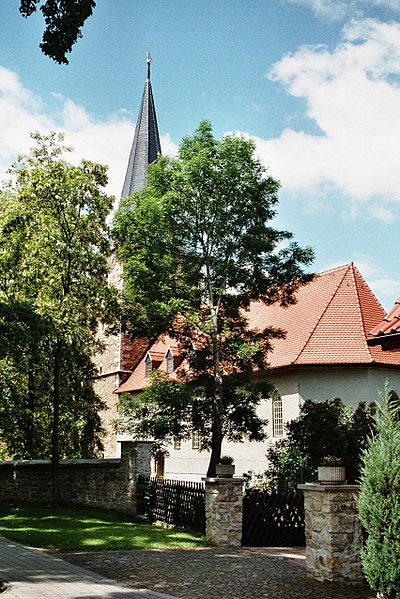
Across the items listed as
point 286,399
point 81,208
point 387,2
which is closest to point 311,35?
point 387,2

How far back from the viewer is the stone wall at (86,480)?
18547 mm

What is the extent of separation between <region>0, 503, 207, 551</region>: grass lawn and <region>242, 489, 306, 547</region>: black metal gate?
1.08 metres

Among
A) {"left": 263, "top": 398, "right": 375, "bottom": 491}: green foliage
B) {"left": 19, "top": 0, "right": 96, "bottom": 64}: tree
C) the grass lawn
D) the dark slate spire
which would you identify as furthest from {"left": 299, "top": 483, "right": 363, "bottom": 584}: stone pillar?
the dark slate spire

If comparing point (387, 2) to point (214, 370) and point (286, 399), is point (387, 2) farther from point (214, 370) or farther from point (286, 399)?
A: point (286, 399)

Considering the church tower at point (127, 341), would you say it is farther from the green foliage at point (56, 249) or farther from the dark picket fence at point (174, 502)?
the dark picket fence at point (174, 502)

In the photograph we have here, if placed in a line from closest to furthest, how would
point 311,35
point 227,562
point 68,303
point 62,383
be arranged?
point 311,35
point 227,562
point 68,303
point 62,383

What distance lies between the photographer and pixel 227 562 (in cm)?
1130

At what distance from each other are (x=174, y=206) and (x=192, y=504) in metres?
8.35

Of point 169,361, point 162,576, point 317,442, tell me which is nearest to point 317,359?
point 317,442

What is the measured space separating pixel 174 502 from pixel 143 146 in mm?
29677

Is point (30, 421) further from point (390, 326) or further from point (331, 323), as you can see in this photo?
point (390, 326)

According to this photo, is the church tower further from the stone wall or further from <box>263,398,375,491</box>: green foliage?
<box>263,398,375,491</box>: green foliage

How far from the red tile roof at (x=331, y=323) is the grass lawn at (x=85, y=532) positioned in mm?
9878

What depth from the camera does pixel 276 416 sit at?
2666cm
